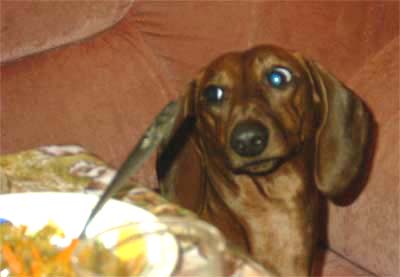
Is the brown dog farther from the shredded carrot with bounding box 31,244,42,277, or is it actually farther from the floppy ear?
the shredded carrot with bounding box 31,244,42,277

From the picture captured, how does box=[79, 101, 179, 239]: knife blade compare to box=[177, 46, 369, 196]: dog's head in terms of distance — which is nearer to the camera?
box=[79, 101, 179, 239]: knife blade

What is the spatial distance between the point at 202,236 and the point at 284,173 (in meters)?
0.51

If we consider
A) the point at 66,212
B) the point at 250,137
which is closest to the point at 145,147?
the point at 66,212

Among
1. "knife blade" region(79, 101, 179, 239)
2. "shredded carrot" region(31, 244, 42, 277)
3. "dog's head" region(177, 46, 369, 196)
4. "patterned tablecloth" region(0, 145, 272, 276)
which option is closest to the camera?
"shredded carrot" region(31, 244, 42, 277)

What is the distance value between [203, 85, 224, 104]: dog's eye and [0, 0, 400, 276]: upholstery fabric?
12.0 inches

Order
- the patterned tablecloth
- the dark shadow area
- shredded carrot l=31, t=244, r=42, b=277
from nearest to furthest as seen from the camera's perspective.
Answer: shredded carrot l=31, t=244, r=42, b=277, the patterned tablecloth, the dark shadow area

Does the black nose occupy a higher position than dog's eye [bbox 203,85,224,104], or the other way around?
dog's eye [bbox 203,85,224,104]

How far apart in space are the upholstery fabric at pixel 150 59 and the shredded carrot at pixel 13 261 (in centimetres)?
69

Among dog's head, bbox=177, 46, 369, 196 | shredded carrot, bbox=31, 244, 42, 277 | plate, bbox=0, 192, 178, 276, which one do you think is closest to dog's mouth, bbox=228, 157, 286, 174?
dog's head, bbox=177, 46, 369, 196

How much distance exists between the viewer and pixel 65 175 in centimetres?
100

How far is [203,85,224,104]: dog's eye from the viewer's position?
1074 millimetres

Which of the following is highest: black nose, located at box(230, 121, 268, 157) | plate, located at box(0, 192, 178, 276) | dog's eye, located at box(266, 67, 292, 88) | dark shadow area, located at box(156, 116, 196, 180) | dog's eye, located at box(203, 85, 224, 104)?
dog's eye, located at box(266, 67, 292, 88)

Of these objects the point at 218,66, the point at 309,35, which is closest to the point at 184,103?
the point at 218,66

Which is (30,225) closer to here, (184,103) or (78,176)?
(78,176)
